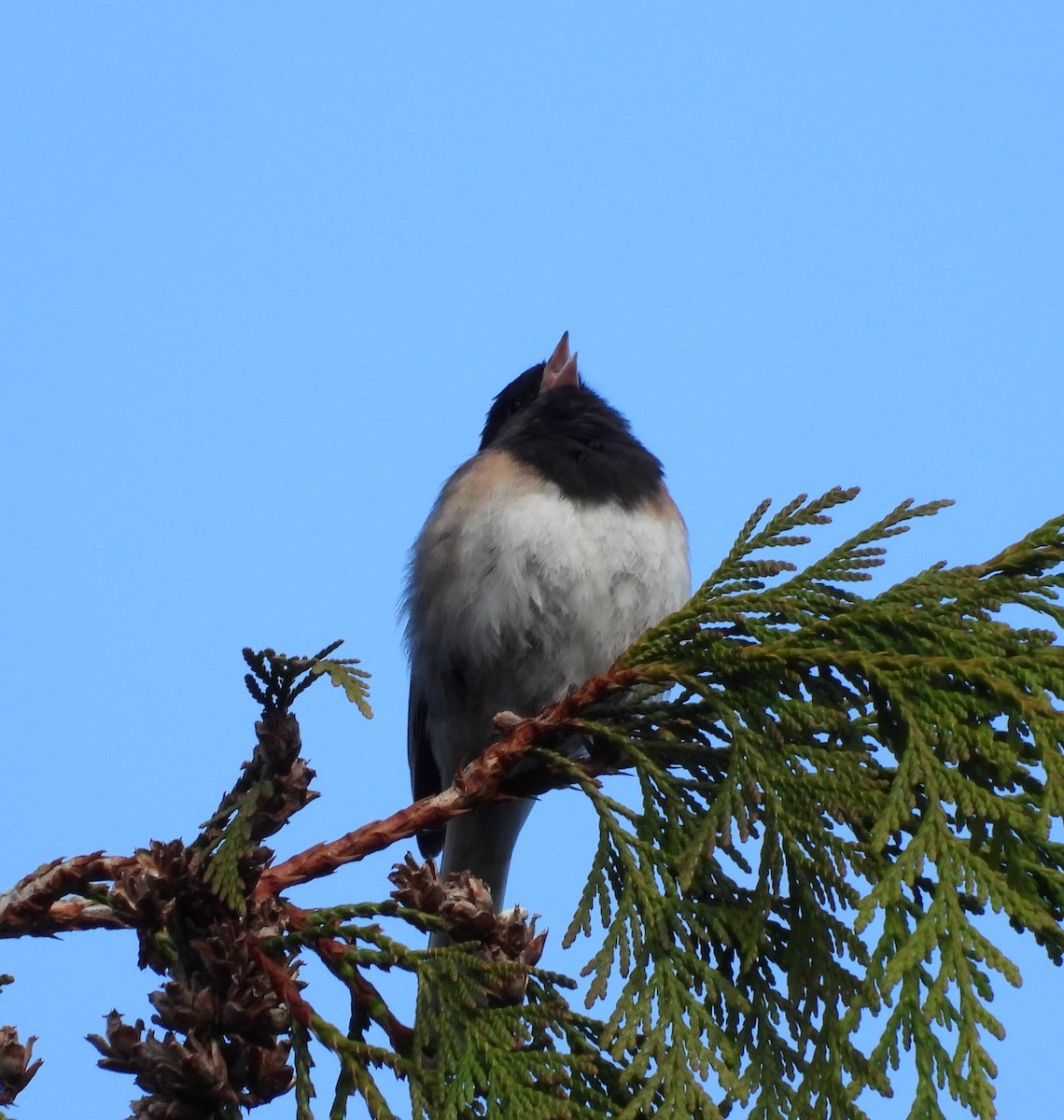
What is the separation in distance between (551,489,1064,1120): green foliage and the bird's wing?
63.8 inches

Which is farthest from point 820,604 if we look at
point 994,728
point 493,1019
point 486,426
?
point 486,426

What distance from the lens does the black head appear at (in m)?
2.95

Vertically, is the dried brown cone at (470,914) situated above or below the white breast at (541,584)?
below

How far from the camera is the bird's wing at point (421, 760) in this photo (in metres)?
3.29

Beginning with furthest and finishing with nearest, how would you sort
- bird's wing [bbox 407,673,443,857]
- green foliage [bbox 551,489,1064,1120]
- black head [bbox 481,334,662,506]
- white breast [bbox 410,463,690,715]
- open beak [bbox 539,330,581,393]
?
open beak [bbox 539,330,581,393] → bird's wing [bbox 407,673,443,857] → black head [bbox 481,334,662,506] → white breast [bbox 410,463,690,715] → green foliage [bbox 551,489,1064,1120]

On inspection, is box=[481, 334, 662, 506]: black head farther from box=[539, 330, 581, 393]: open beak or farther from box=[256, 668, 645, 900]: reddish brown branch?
box=[256, 668, 645, 900]: reddish brown branch

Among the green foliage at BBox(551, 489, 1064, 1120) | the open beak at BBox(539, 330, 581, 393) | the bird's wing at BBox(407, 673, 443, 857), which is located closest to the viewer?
the green foliage at BBox(551, 489, 1064, 1120)

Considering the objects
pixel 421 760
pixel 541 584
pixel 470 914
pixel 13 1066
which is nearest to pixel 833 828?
pixel 470 914

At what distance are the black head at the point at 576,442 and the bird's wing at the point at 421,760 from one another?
2.02 feet

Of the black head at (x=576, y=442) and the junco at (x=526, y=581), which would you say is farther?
the black head at (x=576, y=442)

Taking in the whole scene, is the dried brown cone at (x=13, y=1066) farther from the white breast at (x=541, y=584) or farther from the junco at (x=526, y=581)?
the white breast at (x=541, y=584)

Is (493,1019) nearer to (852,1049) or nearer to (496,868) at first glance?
(852,1049)

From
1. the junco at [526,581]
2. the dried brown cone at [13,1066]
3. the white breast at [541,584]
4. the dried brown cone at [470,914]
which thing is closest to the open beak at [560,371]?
the junco at [526,581]

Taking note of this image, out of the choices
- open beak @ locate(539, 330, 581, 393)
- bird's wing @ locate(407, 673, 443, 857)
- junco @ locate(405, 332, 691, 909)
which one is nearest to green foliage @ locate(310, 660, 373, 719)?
junco @ locate(405, 332, 691, 909)
